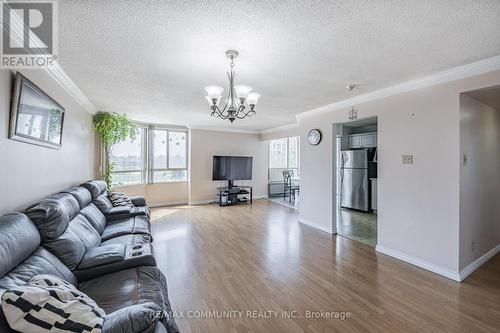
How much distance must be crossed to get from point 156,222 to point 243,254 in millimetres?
2518

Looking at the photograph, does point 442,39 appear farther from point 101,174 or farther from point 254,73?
point 101,174

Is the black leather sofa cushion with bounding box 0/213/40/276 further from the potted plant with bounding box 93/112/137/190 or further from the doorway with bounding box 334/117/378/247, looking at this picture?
the doorway with bounding box 334/117/378/247

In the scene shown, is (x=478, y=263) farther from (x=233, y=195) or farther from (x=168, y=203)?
(x=168, y=203)

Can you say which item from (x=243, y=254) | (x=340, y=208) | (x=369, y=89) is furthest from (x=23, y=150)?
(x=340, y=208)

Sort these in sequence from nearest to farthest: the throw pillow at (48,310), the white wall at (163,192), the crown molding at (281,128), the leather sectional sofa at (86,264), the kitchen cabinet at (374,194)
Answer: the throw pillow at (48,310) → the leather sectional sofa at (86,264) → the kitchen cabinet at (374,194) → the white wall at (163,192) → the crown molding at (281,128)

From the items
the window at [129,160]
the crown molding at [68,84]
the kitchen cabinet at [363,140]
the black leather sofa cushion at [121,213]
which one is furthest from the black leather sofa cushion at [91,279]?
the kitchen cabinet at [363,140]

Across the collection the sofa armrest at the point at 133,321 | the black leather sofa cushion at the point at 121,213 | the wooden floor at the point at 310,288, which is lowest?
the wooden floor at the point at 310,288

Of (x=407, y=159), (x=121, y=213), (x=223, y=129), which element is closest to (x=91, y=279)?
(x=121, y=213)

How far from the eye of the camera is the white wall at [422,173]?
2.58 metres

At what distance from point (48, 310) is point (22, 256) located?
64 centimetres

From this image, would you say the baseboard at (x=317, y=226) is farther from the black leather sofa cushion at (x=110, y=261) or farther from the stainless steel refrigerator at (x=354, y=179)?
the black leather sofa cushion at (x=110, y=261)

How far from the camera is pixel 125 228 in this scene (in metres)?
2.88

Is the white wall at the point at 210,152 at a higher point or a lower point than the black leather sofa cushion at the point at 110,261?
higher

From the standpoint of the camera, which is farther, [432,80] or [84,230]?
[432,80]
